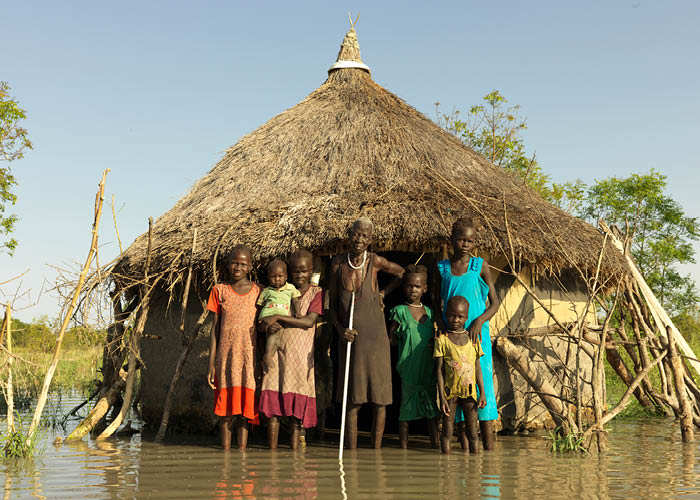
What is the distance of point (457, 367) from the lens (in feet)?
16.1

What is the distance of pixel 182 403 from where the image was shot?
638cm

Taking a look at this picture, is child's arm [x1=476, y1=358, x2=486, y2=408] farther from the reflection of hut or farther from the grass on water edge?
the grass on water edge

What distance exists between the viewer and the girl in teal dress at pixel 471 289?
5211 millimetres

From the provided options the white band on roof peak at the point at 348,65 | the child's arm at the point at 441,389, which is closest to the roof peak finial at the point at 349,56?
the white band on roof peak at the point at 348,65

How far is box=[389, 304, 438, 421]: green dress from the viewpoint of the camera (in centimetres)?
521

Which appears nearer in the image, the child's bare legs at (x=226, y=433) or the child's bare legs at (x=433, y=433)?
the child's bare legs at (x=226, y=433)

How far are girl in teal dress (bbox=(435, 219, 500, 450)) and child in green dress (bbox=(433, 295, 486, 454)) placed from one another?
0.65 feet

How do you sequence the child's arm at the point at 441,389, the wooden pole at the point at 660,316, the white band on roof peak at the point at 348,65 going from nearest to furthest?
1. the child's arm at the point at 441,389
2. the wooden pole at the point at 660,316
3. the white band on roof peak at the point at 348,65

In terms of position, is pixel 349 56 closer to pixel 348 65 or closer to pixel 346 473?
pixel 348 65

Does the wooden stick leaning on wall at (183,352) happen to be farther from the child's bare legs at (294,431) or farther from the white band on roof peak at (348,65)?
the white band on roof peak at (348,65)

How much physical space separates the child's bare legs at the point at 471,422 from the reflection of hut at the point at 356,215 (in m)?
1.03

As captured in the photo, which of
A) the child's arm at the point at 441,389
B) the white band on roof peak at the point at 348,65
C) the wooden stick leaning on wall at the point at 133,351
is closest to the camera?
the child's arm at the point at 441,389

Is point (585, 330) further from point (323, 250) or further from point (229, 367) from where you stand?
point (229, 367)

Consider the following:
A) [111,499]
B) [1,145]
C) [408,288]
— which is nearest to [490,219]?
[408,288]
